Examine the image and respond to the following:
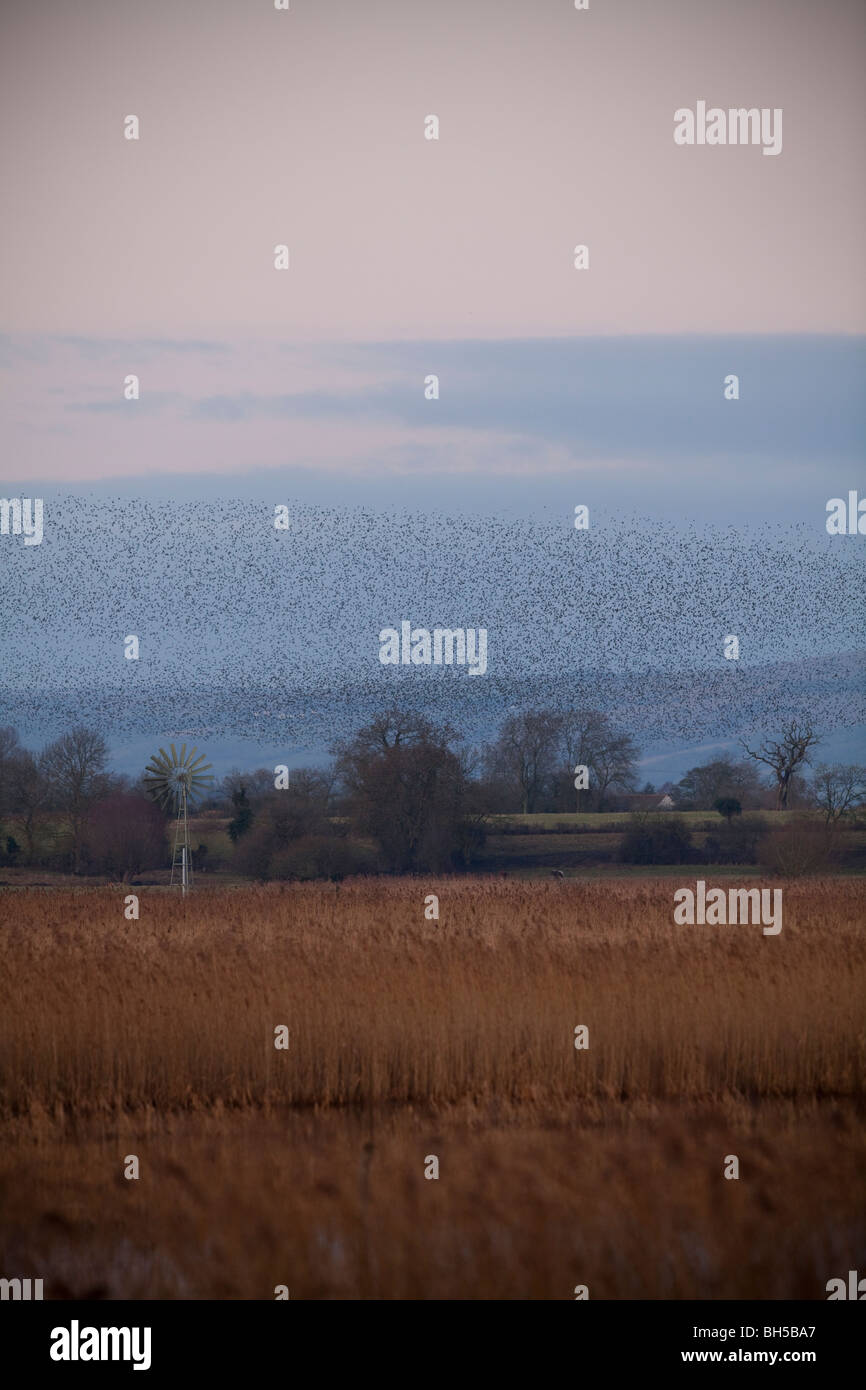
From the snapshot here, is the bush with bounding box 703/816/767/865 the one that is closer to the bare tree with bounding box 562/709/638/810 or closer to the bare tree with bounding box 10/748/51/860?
the bare tree with bounding box 562/709/638/810

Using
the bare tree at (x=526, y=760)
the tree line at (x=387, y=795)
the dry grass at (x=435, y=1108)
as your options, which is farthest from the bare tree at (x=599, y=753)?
the dry grass at (x=435, y=1108)

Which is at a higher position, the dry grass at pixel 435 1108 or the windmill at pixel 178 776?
the windmill at pixel 178 776

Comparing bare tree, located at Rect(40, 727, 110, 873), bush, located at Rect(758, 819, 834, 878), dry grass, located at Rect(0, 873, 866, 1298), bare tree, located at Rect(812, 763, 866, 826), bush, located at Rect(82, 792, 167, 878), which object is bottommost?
dry grass, located at Rect(0, 873, 866, 1298)

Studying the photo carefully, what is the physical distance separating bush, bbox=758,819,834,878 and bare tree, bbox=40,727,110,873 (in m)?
21.8

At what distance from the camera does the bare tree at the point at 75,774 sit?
1763 inches

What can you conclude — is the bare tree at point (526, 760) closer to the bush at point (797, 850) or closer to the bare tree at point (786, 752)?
the bare tree at point (786, 752)

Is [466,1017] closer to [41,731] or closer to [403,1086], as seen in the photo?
[403,1086]

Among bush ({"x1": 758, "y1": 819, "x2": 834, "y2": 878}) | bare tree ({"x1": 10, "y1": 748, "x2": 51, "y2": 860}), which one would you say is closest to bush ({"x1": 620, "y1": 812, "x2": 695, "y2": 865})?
bush ({"x1": 758, "y1": 819, "x2": 834, "y2": 878})

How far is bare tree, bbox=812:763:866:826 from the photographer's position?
42.4 metres

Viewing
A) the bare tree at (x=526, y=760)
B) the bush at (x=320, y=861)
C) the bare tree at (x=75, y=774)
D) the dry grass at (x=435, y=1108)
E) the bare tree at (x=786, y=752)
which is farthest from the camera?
the bare tree at (x=786, y=752)

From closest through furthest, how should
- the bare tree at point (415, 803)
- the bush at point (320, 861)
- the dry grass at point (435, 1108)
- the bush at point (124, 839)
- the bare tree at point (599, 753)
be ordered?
1. the dry grass at point (435, 1108)
2. the bush at point (320, 861)
3. the bare tree at point (415, 803)
4. the bush at point (124, 839)
5. the bare tree at point (599, 753)

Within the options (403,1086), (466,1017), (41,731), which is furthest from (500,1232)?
(41,731)

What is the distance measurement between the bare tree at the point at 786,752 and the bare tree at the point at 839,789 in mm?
2228

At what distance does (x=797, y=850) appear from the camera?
119 ft
